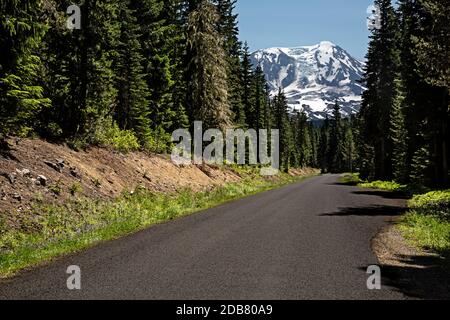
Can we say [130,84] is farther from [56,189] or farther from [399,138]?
[399,138]

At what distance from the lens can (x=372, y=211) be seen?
1950 centimetres

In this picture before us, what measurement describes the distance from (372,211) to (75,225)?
12894mm

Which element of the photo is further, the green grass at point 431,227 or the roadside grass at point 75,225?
the green grass at point 431,227

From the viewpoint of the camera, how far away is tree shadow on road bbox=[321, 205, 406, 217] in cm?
1805

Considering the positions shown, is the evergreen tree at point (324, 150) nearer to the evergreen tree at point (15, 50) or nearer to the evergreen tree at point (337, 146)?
the evergreen tree at point (337, 146)

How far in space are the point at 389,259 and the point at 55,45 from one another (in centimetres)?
1898

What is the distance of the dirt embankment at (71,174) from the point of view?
14.1 m

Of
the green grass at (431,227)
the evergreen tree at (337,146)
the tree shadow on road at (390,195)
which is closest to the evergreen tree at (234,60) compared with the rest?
the tree shadow on road at (390,195)

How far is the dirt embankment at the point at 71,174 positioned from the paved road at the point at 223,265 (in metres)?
4.16

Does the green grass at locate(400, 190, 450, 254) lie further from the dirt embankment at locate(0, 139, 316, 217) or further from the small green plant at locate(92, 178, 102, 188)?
the small green plant at locate(92, 178, 102, 188)

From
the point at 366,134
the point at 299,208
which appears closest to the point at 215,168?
the point at 299,208

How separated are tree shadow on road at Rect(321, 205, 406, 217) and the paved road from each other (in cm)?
286

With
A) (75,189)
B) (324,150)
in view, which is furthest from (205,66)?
(324,150)

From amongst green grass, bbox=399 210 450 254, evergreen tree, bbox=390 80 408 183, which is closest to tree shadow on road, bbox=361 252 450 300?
green grass, bbox=399 210 450 254
